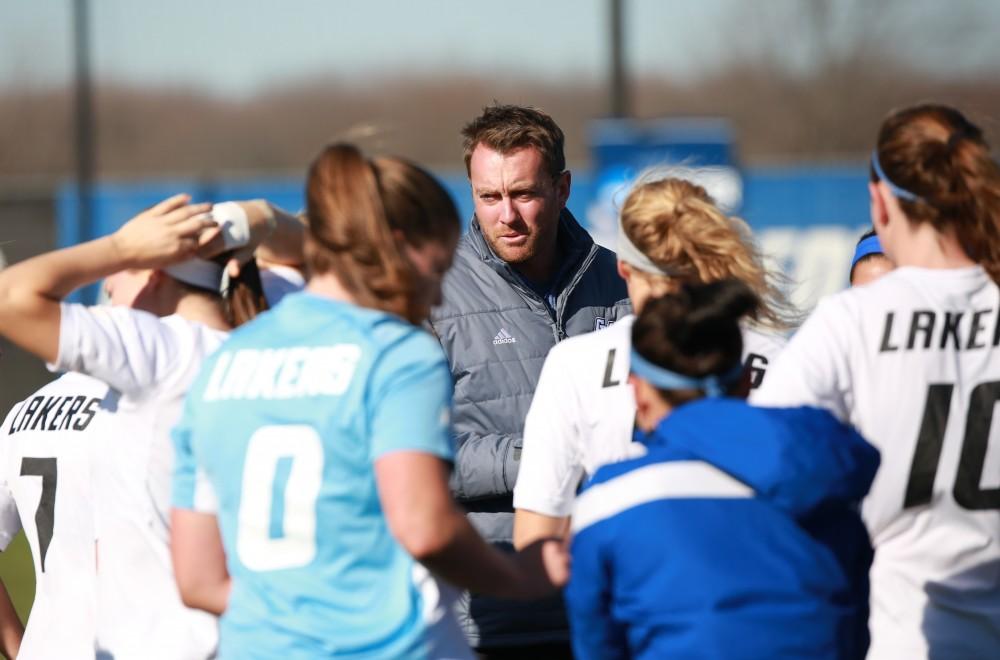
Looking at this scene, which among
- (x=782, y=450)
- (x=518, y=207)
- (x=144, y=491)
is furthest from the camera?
(x=518, y=207)

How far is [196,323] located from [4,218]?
1666 cm

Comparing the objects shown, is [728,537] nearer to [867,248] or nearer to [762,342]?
[762,342]

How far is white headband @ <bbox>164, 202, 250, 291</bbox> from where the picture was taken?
301 centimetres

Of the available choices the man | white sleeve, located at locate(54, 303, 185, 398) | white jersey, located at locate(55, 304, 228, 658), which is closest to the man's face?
the man

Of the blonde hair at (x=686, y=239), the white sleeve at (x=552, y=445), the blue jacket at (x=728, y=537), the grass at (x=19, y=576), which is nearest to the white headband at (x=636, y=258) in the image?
the blonde hair at (x=686, y=239)

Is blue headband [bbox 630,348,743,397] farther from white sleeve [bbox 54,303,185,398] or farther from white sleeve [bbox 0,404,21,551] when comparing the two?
white sleeve [bbox 0,404,21,551]

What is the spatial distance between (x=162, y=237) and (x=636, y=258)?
40.7 inches

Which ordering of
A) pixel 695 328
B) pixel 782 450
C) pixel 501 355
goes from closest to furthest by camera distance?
pixel 782 450, pixel 695 328, pixel 501 355

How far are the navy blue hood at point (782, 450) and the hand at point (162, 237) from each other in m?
1.01

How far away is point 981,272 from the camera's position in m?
2.97

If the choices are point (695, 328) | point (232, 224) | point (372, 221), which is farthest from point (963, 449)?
point (232, 224)

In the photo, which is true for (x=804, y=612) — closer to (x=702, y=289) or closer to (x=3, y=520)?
(x=702, y=289)

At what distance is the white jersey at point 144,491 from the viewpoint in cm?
296

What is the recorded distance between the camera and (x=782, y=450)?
2.60m
